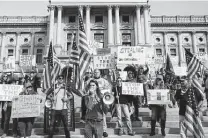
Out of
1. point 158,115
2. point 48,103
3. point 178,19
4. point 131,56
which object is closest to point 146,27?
point 178,19

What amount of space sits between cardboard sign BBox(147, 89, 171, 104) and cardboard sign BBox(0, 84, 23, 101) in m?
4.63

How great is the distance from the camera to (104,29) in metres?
43.9

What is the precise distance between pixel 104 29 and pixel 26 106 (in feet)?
120

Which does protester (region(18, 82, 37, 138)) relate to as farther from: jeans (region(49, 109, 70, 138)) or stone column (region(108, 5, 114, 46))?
stone column (region(108, 5, 114, 46))

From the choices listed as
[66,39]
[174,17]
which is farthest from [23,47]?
[174,17]

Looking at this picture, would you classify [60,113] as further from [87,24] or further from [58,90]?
[87,24]

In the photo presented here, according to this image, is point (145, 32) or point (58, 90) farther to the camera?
point (145, 32)

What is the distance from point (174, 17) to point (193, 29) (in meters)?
4.31

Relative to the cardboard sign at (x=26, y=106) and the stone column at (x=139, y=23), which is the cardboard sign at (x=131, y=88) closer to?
the cardboard sign at (x=26, y=106)

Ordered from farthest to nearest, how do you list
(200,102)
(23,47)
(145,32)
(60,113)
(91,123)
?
(23,47) < (145,32) < (200,102) < (60,113) < (91,123)

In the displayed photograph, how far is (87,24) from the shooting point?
138 ft

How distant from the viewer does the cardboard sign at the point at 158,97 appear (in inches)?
348

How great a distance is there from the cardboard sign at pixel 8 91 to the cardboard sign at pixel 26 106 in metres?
0.93

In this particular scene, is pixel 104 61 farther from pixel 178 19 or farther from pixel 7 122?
pixel 178 19
